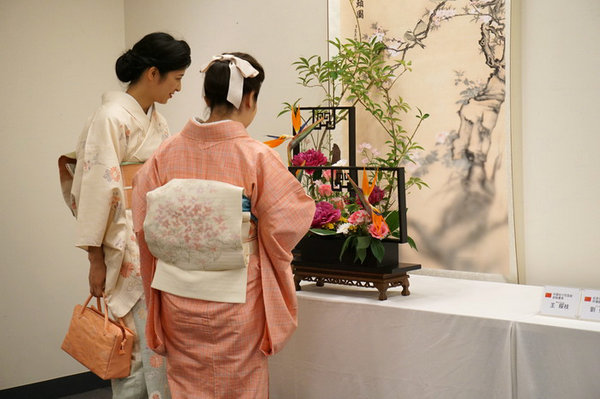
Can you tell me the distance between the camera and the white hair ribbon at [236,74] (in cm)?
181

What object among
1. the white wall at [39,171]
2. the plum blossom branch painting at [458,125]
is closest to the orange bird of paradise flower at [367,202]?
the plum blossom branch painting at [458,125]

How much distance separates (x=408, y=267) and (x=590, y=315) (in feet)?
2.02

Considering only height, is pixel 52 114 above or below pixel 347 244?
above

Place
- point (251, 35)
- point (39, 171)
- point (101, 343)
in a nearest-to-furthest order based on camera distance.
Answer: point (101, 343) → point (251, 35) → point (39, 171)

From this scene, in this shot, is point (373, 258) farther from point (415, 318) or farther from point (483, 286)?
point (483, 286)

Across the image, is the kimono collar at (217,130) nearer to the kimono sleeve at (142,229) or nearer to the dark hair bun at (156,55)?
the kimono sleeve at (142,229)

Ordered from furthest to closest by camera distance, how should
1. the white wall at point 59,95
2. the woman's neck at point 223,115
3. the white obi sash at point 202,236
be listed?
the white wall at point 59,95 → the woman's neck at point 223,115 → the white obi sash at point 202,236

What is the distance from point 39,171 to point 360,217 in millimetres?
1997

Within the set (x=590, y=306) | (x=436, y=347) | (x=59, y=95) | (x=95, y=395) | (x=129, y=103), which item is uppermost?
(x=59, y=95)

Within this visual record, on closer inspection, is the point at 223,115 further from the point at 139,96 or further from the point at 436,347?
the point at 436,347

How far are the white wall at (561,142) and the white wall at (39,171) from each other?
7.69 ft

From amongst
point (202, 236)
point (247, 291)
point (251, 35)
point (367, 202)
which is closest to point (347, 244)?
point (367, 202)

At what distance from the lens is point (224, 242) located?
177 cm

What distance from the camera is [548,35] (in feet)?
7.52
